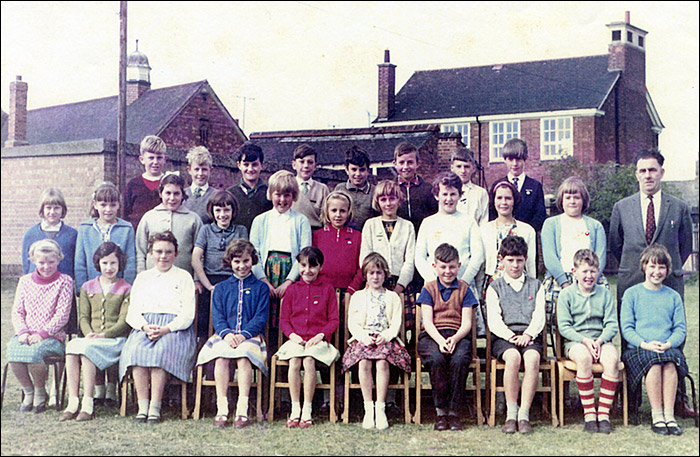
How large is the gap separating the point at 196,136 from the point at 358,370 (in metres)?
5.56

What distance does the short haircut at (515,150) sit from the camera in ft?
17.4

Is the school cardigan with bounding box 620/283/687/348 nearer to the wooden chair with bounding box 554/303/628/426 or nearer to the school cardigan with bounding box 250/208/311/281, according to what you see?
the wooden chair with bounding box 554/303/628/426

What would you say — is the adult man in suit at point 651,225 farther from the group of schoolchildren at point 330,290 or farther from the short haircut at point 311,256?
the short haircut at point 311,256

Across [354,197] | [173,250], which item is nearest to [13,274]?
[173,250]

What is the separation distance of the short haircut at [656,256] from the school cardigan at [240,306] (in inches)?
97.0

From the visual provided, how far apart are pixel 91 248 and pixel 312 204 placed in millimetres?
1615

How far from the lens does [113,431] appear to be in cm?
441

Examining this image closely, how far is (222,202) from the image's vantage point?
5082 millimetres

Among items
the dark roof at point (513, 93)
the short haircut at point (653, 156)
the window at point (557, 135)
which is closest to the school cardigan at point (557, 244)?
the short haircut at point (653, 156)

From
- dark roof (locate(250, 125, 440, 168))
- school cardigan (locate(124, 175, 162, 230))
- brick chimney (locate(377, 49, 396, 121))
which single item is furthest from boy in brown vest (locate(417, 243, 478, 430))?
dark roof (locate(250, 125, 440, 168))

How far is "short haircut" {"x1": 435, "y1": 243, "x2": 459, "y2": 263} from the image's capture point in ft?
15.6

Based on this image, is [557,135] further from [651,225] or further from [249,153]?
[249,153]

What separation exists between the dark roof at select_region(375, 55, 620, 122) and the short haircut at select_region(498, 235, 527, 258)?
9.62 metres

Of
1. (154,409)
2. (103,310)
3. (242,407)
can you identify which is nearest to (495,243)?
(242,407)
